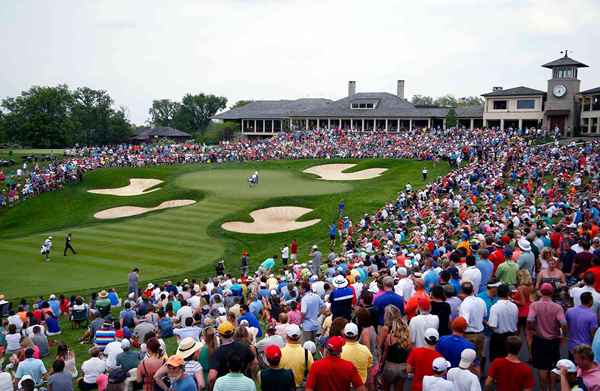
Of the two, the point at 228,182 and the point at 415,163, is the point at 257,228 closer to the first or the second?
the point at 228,182

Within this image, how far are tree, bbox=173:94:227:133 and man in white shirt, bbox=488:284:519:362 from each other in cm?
13703

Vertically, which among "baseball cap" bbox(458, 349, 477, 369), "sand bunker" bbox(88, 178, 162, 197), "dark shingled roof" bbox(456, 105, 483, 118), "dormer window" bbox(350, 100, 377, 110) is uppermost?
"dormer window" bbox(350, 100, 377, 110)

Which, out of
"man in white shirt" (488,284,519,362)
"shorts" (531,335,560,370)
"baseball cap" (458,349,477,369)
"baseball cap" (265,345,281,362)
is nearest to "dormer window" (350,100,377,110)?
"man in white shirt" (488,284,519,362)

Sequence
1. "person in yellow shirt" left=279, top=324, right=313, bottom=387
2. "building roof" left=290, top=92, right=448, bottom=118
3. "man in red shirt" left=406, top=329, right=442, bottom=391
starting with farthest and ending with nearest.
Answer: "building roof" left=290, top=92, right=448, bottom=118, "person in yellow shirt" left=279, top=324, right=313, bottom=387, "man in red shirt" left=406, top=329, right=442, bottom=391

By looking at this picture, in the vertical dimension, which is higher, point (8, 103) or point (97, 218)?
point (8, 103)

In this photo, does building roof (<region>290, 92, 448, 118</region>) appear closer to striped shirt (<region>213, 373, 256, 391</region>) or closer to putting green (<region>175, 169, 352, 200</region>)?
putting green (<region>175, 169, 352, 200</region>)

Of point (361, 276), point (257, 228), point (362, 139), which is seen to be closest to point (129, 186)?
point (257, 228)

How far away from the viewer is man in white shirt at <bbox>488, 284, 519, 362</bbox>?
32.9 ft

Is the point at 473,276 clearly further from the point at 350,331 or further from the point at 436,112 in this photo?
the point at 436,112

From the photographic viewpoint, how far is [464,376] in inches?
303

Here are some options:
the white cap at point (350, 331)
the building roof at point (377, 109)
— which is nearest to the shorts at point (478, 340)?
the white cap at point (350, 331)

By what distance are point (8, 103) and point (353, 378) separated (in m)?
117

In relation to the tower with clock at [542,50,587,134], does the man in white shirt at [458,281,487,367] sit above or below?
below

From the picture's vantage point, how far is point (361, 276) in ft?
53.3
